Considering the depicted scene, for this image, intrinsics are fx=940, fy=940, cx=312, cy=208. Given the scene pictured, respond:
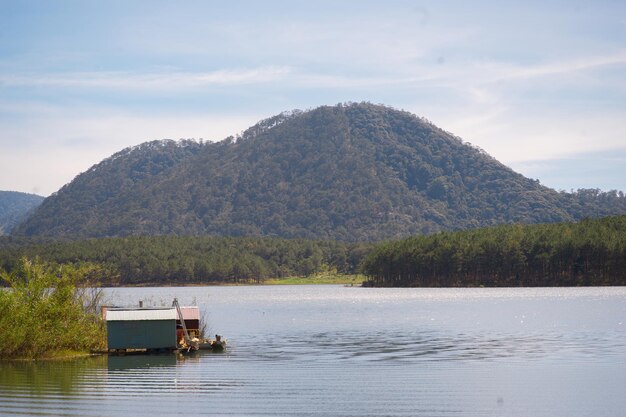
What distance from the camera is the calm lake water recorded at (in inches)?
1486

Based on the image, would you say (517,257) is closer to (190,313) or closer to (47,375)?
(190,313)

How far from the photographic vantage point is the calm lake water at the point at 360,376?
37.8 m

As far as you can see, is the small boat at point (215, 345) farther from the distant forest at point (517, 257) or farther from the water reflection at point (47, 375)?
the distant forest at point (517, 257)

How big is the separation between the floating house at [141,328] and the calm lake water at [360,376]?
113 cm

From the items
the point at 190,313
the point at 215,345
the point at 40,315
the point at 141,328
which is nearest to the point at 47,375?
the point at 40,315

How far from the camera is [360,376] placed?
47.7m

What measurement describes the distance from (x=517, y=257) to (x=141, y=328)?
128 m

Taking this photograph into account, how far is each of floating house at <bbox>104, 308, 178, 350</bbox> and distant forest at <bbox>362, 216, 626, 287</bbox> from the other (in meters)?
119

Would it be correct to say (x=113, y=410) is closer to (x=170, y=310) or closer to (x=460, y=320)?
(x=170, y=310)

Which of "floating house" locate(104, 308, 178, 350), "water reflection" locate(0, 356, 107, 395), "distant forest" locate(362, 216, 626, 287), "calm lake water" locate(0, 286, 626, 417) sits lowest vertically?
"calm lake water" locate(0, 286, 626, 417)

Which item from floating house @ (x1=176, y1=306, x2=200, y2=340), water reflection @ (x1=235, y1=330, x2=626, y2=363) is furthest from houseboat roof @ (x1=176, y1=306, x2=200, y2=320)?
water reflection @ (x1=235, y1=330, x2=626, y2=363)

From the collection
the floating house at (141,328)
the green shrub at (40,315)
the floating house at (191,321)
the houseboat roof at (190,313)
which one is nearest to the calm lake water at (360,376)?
the floating house at (141,328)

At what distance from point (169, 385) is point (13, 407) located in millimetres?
8446

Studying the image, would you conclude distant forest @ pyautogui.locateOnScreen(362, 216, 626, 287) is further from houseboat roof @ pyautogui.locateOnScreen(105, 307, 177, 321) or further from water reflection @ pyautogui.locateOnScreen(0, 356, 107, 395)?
water reflection @ pyautogui.locateOnScreen(0, 356, 107, 395)
